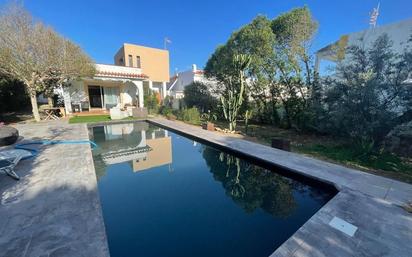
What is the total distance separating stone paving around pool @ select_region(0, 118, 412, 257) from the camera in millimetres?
2691

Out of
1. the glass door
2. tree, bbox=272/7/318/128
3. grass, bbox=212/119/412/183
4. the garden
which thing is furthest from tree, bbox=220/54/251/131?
the glass door

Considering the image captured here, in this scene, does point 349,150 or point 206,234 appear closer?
point 206,234

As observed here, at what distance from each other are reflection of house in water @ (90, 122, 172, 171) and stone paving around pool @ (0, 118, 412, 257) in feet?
6.97

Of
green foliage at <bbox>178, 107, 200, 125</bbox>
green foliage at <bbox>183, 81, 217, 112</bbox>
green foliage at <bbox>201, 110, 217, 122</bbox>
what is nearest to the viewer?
green foliage at <bbox>178, 107, 200, 125</bbox>

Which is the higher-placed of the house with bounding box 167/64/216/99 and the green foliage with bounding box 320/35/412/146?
the house with bounding box 167/64/216/99

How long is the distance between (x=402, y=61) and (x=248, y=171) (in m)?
6.33

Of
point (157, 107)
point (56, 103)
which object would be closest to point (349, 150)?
point (157, 107)

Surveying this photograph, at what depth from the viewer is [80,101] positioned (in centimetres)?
1825

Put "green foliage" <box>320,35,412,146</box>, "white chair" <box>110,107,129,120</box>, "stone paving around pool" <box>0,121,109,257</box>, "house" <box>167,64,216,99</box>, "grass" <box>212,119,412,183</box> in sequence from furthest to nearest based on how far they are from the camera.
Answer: "house" <box>167,64,216,99</box> < "white chair" <box>110,107,129,120</box> < "green foliage" <box>320,35,412,146</box> < "grass" <box>212,119,412,183</box> < "stone paving around pool" <box>0,121,109,257</box>

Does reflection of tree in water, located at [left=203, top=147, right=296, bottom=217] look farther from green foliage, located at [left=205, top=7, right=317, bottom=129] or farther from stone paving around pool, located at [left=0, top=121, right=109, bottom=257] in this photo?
green foliage, located at [left=205, top=7, right=317, bottom=129]

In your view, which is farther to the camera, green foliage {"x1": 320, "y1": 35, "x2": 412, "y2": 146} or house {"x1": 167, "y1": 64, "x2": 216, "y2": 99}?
house {"x1": 167, "y1": 64, "x2": 216, "y2": 99}

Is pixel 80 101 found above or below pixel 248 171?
above

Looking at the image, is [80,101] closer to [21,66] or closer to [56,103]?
[56,103]

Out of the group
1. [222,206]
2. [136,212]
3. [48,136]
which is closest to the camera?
[136,212]
